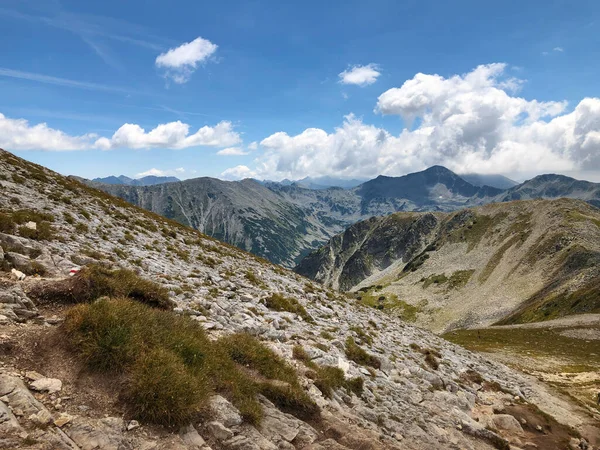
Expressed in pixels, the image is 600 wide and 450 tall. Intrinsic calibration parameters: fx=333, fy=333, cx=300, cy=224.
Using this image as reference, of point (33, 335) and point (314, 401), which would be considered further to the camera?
point (314, 401)

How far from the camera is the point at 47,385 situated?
24.2ft

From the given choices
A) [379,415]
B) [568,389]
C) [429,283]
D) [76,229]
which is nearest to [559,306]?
[568,389]

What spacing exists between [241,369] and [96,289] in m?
5.75

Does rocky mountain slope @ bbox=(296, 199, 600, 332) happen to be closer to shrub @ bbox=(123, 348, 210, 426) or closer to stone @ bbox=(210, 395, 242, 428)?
stone @ bbox=(210, 395, 242, 428)

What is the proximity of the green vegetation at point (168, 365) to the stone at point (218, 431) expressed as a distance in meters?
0.53

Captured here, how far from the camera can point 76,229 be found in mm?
24031

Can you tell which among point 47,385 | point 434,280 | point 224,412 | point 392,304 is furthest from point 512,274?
point 47,385

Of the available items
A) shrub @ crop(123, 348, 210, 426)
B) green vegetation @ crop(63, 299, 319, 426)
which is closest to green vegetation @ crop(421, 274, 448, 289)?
green vegetation @ crop(63, 299, 319, 426)

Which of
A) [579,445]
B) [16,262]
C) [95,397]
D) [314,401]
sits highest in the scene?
[16,262]

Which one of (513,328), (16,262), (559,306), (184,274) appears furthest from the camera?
(559,306)

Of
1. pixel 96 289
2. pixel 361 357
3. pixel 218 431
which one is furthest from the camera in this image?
pixel 361 357

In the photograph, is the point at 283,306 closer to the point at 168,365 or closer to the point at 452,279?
the point at 168,365

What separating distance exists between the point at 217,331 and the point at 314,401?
4931mm

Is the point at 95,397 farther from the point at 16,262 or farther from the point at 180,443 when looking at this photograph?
the point at 16,262
